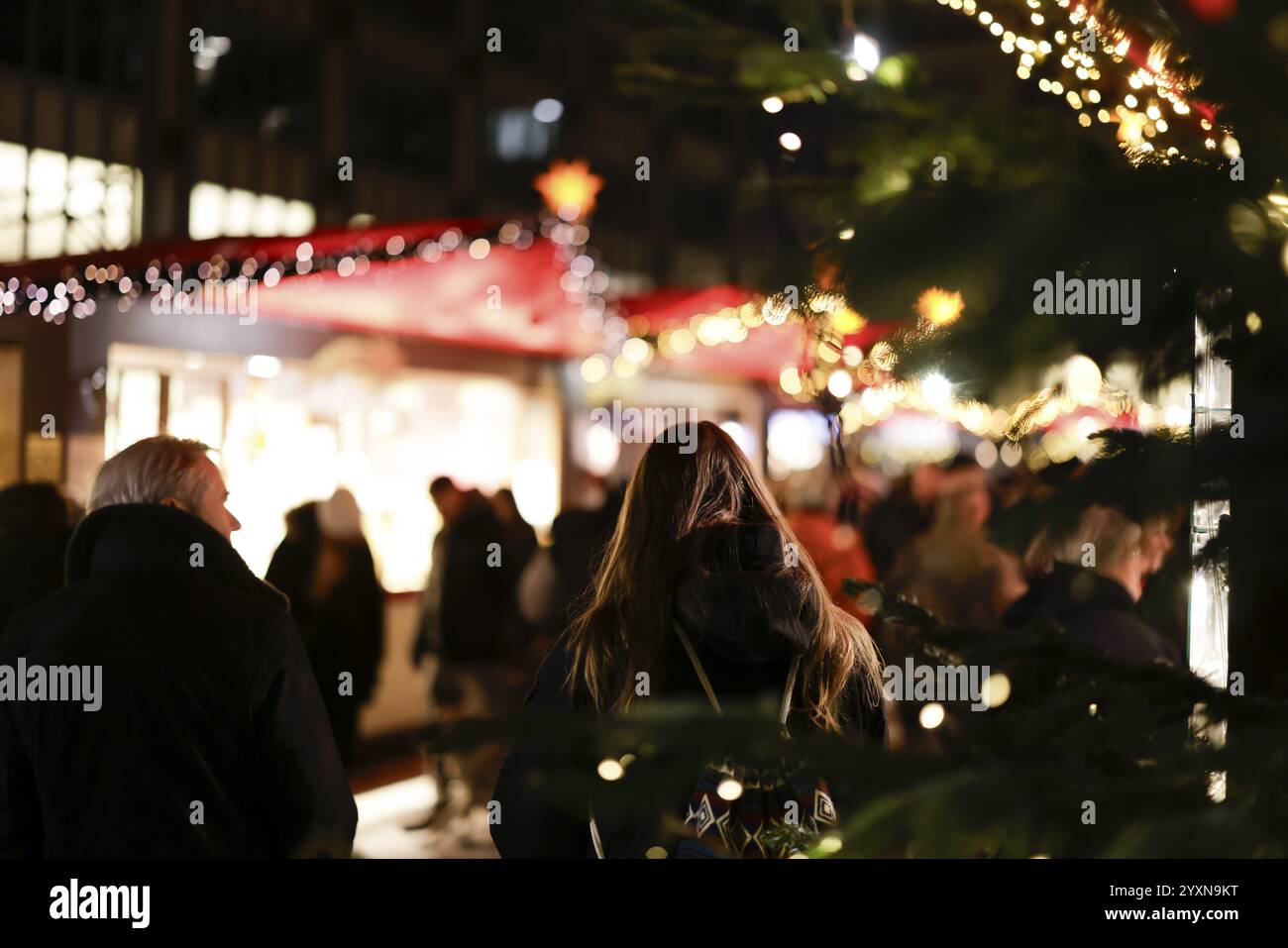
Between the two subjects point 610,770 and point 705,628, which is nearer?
point 610,770

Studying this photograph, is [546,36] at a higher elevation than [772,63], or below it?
higher

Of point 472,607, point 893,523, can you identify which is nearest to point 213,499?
point 472,607

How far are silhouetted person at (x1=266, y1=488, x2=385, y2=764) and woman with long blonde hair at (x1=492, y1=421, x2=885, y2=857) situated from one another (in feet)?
15.9

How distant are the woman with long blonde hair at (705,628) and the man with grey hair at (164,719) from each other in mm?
738

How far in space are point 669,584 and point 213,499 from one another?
137cm

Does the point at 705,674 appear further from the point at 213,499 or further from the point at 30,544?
the point at 30,544

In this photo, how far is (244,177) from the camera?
22.0m

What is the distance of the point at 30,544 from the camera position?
195 inches

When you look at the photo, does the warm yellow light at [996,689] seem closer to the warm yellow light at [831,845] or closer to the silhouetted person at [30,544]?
the warm yellow light at [831,845]

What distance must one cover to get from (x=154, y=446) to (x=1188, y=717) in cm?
270

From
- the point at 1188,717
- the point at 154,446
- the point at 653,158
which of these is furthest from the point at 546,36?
the point at 1188,717

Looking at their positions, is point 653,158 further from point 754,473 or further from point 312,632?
point 754,473

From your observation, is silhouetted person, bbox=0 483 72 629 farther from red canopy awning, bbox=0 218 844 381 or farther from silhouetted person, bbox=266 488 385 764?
red canopy awning, bbox=0 218 844 381

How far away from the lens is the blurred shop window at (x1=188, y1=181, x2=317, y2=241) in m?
21.2
